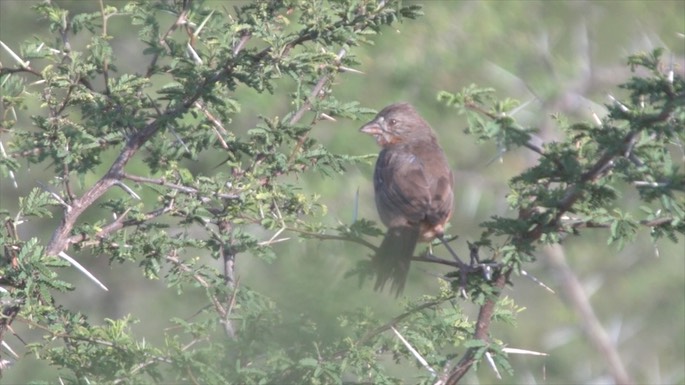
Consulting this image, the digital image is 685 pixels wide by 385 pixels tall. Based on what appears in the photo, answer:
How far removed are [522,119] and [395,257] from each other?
Answer: 387 inches

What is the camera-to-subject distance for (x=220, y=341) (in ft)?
13.7

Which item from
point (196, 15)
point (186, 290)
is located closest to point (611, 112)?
point (196, 15)

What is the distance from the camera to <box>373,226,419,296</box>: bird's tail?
4.73 m

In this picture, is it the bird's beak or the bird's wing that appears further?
the bird's beak

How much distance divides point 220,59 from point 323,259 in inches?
69.0

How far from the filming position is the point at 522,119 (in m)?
14.7

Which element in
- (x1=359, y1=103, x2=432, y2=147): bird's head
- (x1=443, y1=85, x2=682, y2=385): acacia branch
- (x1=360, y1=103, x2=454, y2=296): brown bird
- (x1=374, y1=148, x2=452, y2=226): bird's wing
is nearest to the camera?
(x1=443, y1=85, x2=682, y2=385): acacia branch

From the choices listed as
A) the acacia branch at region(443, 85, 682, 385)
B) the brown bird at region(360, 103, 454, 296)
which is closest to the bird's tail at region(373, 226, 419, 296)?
the brown bird at region(360, 103, 454, 296)

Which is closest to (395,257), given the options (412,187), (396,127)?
(412,187)

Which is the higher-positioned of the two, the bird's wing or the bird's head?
the bird's head

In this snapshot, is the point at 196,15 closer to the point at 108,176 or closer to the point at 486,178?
the point at 108,176

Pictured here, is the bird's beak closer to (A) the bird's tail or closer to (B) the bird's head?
(B) the bird's head

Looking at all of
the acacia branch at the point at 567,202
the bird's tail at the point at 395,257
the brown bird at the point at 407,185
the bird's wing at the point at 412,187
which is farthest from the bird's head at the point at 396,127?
the acacia branch at the point at 567,202

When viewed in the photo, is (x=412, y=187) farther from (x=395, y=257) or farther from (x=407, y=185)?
(x=395, y=257)
